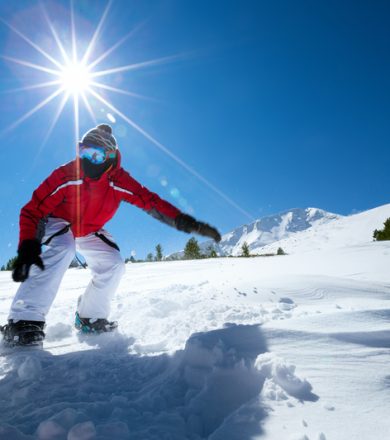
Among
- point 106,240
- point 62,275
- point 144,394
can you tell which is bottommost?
point 144,394

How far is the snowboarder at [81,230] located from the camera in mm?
2916

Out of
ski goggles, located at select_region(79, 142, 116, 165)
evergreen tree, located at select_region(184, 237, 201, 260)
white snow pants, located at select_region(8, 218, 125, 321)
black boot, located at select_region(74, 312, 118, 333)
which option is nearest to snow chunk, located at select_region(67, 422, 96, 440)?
white snow pants, located at select_region(8, 218, 125, 321)

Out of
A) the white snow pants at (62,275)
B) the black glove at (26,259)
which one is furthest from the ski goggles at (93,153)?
the black glove at (26,259)

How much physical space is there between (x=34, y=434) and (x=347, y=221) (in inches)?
7296

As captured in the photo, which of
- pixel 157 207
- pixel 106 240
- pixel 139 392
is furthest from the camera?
pixel 157 207

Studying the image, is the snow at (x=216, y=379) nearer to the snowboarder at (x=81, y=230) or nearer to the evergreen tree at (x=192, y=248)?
the snowboarder at (x=81, y=230)

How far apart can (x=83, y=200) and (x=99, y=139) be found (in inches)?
27.9

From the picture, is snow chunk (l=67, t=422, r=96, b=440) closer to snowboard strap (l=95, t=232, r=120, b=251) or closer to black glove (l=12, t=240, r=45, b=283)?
black glove (l=12, t=240, r=45, b=283)

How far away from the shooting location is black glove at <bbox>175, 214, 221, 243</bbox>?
394cm

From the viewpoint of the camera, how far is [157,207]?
160 inches

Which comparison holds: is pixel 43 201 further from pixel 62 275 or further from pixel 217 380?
pixel 217 380

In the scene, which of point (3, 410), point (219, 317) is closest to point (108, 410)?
point (3, 410)

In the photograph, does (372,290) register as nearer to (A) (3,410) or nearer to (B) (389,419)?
(B) (389,419)

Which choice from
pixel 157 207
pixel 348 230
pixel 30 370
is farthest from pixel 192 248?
pixel 348 230
